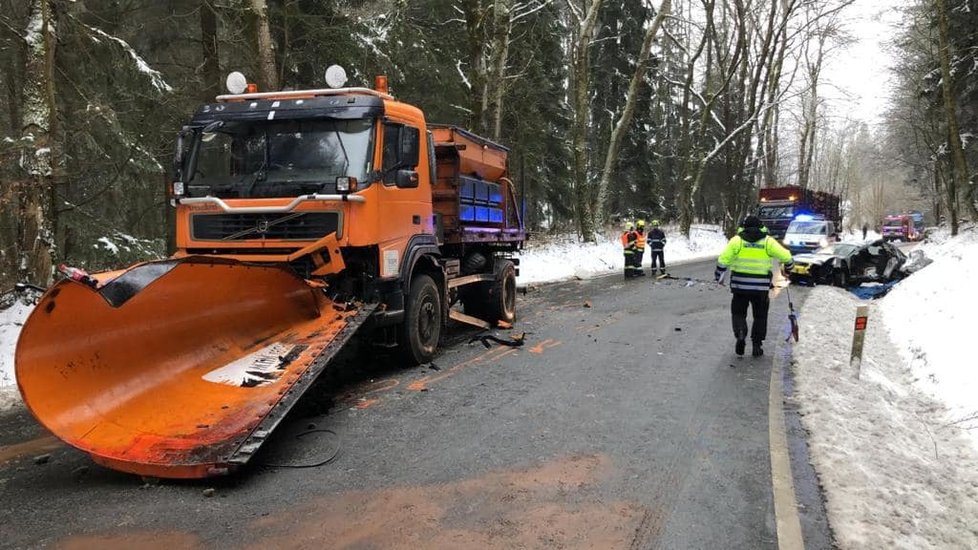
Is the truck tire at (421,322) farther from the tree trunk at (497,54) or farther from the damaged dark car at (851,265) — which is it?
the damaged dark car at (851,265)

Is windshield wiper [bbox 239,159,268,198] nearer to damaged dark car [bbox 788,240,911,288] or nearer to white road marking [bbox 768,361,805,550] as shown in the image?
white road marking [bbox 768,361,805,550]

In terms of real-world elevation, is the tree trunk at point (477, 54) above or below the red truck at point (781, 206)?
above

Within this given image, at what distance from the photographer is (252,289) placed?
5.67 metres

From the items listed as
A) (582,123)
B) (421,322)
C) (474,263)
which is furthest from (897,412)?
(582,123)

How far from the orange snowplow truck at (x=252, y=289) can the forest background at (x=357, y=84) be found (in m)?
3.59

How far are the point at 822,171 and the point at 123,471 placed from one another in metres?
101

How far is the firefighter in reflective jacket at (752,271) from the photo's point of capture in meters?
7.96

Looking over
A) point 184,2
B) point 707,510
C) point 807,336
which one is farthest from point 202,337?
point 184,2

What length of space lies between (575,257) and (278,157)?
16.1 metres

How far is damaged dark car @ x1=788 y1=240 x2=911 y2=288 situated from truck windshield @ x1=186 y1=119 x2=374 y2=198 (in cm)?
A: 1427

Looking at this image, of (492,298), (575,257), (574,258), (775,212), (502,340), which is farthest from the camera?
(775,212)

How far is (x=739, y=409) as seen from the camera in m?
5.83

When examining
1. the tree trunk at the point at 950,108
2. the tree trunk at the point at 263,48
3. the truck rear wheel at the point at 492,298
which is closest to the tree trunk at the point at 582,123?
the tree trunk at the point at 950,108

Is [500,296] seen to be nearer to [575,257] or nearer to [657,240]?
[657,240]
